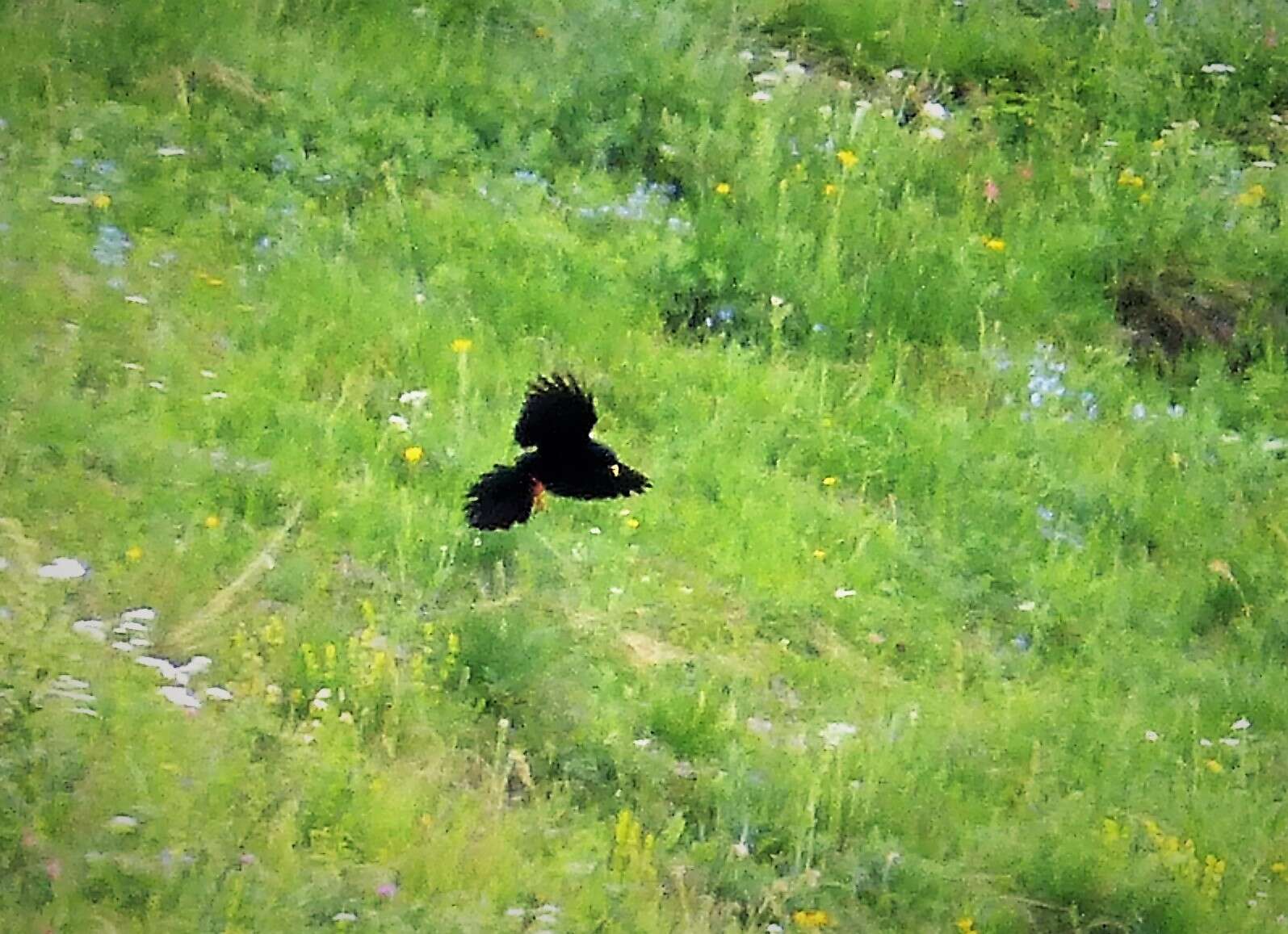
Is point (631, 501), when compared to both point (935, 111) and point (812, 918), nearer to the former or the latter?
point (812, 918)

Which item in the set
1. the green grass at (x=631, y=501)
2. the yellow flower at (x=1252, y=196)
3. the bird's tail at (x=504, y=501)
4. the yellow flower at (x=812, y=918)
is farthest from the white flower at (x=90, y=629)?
the yellow flower at (x=1252, y=196)

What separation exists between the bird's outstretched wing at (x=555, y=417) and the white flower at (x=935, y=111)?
1304mm

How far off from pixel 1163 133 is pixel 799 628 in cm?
161

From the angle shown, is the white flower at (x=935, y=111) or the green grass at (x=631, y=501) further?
the white flower at (x=935, y=111)

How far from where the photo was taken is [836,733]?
1.83 metres

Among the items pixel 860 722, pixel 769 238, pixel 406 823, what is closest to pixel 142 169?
pixel 769 238

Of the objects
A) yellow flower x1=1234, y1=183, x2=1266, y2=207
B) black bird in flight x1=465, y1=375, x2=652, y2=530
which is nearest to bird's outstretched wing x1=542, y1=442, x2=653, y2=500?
black bird in flight x1=465, y1=375, x2=652, y2=530

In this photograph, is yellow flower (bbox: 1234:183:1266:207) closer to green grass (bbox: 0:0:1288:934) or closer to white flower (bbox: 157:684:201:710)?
green grass (bbox: 0:0:1288:934)

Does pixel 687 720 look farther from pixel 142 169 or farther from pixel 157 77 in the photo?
pixel 157 77

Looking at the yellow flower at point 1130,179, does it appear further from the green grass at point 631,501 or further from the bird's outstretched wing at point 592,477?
the bird's outstretched wing at point 592,477

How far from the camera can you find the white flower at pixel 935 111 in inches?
120

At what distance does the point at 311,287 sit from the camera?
2.17 metres

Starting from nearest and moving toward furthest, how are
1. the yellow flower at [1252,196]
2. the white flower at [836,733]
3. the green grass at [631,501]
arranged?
the green grass at [631,501]
the white flower at [836,733]
the yellow flower at [1252,196]

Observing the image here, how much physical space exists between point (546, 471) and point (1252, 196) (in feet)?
5.63
